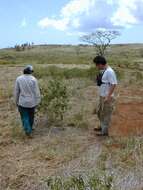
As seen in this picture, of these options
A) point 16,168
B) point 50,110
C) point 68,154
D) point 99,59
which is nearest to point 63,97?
point 50,110

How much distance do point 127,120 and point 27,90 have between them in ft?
9.57

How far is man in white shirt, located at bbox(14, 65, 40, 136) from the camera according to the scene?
9273 mm

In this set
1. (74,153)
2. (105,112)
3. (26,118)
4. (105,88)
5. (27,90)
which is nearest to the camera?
(74,153)

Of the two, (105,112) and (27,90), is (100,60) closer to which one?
(105,112)

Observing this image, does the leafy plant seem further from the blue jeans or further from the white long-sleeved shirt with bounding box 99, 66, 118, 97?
the white long-sleeved shirt with bounding box 99, 66, 118, 97

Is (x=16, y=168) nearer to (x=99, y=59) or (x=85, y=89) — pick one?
(x=99, y=59)

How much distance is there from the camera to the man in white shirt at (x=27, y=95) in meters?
9.27

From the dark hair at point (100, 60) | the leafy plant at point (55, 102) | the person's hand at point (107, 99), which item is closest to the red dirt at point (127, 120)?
the person's hand at point (107, 99)

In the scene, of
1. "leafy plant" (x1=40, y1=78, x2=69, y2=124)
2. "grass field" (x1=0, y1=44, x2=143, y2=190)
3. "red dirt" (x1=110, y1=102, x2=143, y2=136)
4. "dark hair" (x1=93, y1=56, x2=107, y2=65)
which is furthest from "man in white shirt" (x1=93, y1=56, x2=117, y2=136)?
"leafy plant" (x1=40, y1=78, x2=69, y2=124)

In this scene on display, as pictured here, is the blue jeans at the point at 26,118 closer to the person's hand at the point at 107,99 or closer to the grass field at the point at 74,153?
the grass field at the point at 74,153

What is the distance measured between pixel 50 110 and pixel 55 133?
957 millimetres

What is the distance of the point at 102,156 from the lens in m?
7.61

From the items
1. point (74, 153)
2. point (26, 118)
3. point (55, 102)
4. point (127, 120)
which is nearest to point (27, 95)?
point (26, 118)

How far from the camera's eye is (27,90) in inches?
365
